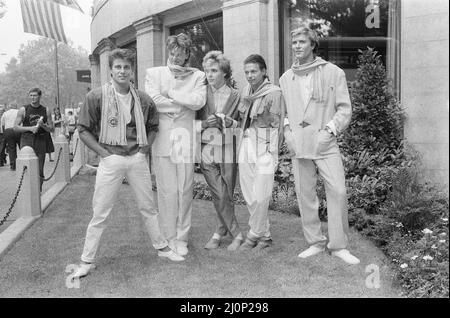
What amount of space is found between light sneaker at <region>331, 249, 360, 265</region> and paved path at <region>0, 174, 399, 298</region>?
0.27 feet

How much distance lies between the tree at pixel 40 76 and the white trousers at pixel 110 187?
72521mm

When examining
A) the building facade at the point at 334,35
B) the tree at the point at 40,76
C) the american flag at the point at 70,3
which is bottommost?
the building facade at the point at 334,35

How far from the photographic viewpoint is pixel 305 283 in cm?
440

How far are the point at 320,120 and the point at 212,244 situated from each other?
1.71 metres

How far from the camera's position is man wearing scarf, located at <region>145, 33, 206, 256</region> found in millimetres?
5051

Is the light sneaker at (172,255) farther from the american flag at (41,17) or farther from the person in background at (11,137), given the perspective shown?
the person in background at (11,137)

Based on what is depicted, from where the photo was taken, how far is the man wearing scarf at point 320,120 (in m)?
4.89

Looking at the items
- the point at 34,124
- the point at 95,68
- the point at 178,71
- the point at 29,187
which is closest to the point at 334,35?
the point at 178,71

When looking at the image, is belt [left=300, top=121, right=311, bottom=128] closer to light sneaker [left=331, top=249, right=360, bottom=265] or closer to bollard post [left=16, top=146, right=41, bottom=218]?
light sneaker [left=331, top=249, right=360, bottom=265]

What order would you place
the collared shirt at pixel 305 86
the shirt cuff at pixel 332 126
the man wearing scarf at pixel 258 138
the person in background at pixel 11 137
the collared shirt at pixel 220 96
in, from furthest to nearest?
Result: the person in background at pixel 11 137
the collared shirt at pixel 220 96
the man wearing scarf at pixel 258 138
the collared shirt at pixel 305 86
the shirt cuff at pixel 332 126

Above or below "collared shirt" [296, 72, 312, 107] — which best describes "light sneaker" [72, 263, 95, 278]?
below

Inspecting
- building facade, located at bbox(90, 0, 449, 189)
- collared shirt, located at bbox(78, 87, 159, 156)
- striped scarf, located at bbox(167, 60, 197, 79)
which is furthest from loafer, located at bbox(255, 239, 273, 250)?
building facade, located at bbox(90, 0, 449, 189)

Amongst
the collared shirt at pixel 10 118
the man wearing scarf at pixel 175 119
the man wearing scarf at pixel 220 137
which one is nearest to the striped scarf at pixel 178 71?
the man wearing scarf at pixel 175 119
